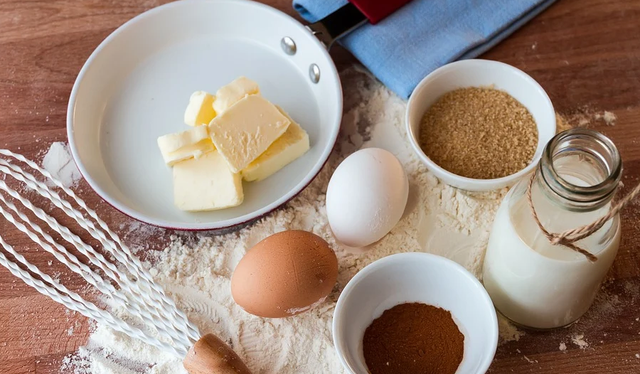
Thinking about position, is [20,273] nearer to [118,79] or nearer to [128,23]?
[118,79]

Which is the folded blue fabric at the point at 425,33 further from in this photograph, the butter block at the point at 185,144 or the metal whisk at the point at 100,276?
the metal whisk at the point at 100,276

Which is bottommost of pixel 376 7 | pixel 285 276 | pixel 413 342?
pixel 413 342

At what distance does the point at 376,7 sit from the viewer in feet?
4.47

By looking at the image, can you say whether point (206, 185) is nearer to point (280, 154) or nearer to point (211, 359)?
point (280, 154)

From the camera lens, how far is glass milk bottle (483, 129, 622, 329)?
31.6 inches

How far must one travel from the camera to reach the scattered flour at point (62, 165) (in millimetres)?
1262

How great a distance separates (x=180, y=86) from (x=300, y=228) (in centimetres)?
45

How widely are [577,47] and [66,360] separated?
1.18 meters

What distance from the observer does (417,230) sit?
115cm

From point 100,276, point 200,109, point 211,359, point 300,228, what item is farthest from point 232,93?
point 211,359

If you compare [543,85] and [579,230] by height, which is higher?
[579,230]

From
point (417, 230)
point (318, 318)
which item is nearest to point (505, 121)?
point (417, 230)

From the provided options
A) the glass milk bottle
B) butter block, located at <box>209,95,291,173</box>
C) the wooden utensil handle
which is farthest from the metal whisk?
the glass milk bottle

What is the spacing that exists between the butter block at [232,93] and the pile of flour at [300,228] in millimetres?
212
